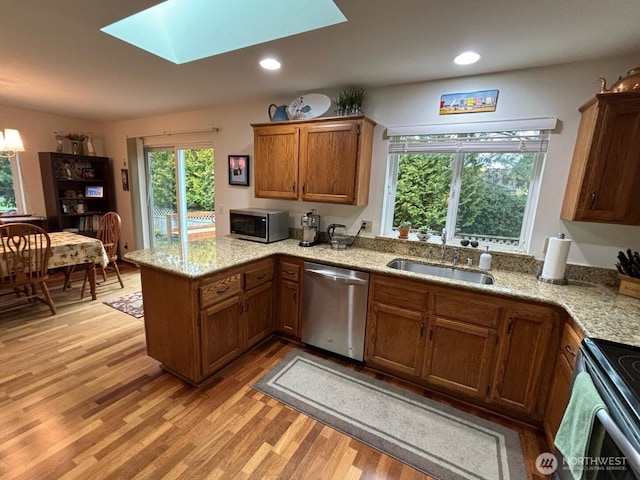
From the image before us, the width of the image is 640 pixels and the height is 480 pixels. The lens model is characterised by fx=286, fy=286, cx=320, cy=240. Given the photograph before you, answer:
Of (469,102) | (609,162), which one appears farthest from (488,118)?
(609,162)

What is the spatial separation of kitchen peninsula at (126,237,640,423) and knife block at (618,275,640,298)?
6 centimetres

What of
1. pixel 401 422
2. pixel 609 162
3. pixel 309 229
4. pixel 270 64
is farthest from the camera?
pixel 309 229

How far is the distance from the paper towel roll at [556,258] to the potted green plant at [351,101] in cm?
176

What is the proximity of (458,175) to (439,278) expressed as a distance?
3.34 ft

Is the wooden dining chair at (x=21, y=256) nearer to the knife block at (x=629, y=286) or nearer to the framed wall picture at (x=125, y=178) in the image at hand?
the framed wall picture at (x=125, y=178)

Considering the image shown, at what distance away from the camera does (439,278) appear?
6.37 feet

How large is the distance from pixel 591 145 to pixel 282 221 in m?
2.40

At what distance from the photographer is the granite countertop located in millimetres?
1429

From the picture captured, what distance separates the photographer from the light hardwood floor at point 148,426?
1.48 m

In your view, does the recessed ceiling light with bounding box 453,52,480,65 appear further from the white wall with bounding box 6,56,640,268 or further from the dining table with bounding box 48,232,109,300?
the dining table with bounding box 48,232,109,300

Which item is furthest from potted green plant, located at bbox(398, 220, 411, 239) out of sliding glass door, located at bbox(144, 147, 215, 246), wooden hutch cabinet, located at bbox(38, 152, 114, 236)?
wooden hutch cabinet, located at bbox(38, 152, 114, 236)

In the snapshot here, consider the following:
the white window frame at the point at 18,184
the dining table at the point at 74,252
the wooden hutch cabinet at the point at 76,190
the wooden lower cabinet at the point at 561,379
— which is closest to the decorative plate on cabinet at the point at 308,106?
the wooden lower cabinet at the point at 561,379

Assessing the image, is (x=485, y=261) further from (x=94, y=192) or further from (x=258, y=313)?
(x=94, y=192)

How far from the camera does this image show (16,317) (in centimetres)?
291
